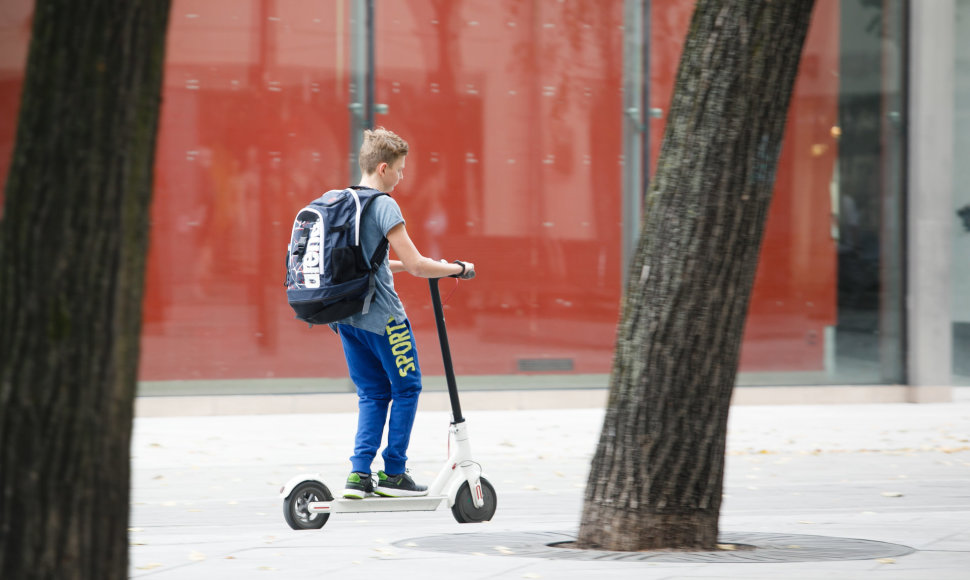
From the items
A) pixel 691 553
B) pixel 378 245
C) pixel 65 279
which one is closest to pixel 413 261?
pixel 378 245

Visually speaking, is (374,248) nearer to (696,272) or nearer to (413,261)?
(413,261)

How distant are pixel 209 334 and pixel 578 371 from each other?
365 cm

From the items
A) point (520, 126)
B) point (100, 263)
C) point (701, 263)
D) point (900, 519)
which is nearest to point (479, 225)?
point (520, 126)

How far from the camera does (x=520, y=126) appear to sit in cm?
1321

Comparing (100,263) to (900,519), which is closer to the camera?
(100,263)

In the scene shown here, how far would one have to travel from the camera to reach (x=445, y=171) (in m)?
13.1

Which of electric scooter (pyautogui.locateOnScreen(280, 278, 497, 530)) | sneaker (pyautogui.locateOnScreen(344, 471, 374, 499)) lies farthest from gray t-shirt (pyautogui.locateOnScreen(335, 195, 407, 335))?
sneaker (pyautogui.locateOnScreen(344, 471, 374, 499))

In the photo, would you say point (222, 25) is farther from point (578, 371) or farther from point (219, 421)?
point (578, 371)

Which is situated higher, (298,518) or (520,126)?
(520,126)

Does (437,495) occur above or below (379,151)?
below

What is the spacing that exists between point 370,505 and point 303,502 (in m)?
0.35

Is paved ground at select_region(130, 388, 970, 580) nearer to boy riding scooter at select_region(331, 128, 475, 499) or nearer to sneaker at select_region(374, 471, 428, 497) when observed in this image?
sneaker at select_region(374, 471, 428, 497)

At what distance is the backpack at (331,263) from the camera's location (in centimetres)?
618

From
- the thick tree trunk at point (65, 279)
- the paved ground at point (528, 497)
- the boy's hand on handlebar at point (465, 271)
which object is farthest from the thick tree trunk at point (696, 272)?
the thick tree trunk at point (65, 279)
